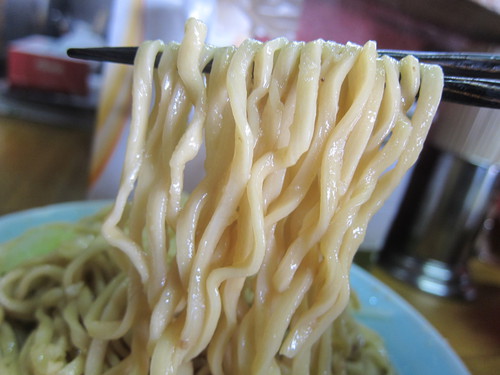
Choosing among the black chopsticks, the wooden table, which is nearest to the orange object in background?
the wooden table

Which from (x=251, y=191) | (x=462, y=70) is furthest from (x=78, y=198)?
(x=462, y=70)

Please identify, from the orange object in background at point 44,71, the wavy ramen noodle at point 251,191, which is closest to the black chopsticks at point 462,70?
the wavy ramen noodle at point 251,191

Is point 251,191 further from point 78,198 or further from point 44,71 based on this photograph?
point 44,71

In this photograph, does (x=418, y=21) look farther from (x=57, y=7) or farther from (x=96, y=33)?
(x=57, y=7)

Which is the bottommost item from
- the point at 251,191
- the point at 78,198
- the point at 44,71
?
the point at 78,198

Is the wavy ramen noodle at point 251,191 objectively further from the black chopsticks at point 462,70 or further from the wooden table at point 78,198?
the wooden table at point 78,198

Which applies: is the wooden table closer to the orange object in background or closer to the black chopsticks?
the orange object in background

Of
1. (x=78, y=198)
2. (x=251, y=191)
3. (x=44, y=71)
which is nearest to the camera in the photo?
(x=251, y=191)
